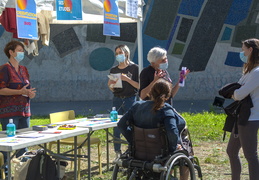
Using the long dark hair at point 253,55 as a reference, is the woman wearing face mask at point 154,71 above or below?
below

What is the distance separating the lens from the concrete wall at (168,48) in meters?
13.9

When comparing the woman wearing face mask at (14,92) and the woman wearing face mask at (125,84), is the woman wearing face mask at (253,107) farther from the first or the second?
the woman wearing face mask at (14,92)

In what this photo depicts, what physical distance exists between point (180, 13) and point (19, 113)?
951 centimetres

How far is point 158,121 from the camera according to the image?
13.6 ft

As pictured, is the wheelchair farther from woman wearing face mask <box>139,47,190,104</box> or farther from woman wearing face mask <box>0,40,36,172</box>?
woman wearing face mask <box>0,40,36,172</box>

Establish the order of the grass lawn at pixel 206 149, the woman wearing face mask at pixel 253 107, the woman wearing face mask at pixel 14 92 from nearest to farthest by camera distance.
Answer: the woman wearing face mask at pixel 253 107
the woman wearing face mask at pixel 14 92
the grass lawn at pixel 206 149

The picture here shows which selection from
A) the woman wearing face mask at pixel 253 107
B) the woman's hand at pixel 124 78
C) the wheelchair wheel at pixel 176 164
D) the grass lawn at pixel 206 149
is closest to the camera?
the wheelchair wheel at pixel 176 164

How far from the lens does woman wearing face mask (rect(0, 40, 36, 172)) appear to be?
5266 mm

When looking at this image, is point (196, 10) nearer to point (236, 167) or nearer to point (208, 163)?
point (208, 163)

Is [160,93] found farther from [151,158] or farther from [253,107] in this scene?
[253,107]

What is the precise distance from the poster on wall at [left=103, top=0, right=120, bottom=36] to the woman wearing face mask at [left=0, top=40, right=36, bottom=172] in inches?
54.8

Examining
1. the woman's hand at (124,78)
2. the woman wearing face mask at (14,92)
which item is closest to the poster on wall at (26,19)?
the woman wearing face mask at (14,92)

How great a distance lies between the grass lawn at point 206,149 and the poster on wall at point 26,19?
6.30ft

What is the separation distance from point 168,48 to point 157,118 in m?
10.1
